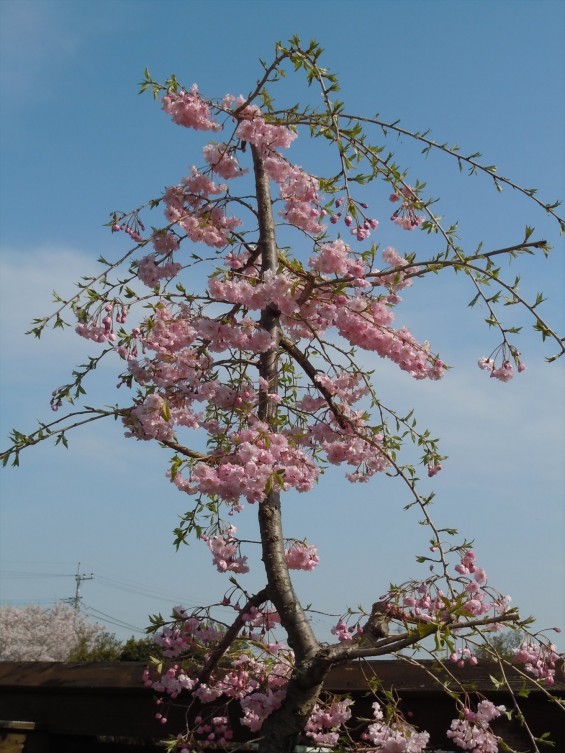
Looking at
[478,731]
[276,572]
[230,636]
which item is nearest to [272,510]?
[276,572]

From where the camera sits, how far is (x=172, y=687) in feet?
8.12

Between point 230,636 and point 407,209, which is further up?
point 407,209

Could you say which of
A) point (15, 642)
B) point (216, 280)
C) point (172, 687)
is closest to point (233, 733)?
point (172, 687)

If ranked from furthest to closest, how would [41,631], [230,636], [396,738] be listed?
1. [41,631]
2. [230,636]
3. [396,738]

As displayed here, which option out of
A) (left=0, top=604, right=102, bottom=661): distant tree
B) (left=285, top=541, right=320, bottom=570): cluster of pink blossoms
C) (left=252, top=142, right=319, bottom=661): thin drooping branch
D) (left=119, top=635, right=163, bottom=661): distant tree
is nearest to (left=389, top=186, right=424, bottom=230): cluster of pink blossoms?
(left=252, top=142, right=319, bottom=661): thin drooping branch

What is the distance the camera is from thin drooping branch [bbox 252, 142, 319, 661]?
7.59ft

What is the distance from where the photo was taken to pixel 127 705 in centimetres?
272

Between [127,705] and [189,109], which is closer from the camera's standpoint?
[127,705]

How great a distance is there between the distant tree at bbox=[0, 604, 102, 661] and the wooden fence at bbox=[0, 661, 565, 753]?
7.11m

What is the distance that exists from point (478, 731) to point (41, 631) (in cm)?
1048

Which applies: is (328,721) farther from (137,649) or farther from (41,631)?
(41,631)

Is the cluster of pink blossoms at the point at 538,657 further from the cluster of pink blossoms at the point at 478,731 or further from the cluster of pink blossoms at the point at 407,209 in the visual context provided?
the cluster of pink blossoms at the point at 407,209

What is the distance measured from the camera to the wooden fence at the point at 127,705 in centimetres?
223

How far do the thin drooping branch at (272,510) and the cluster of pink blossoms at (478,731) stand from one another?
0.45 meters
